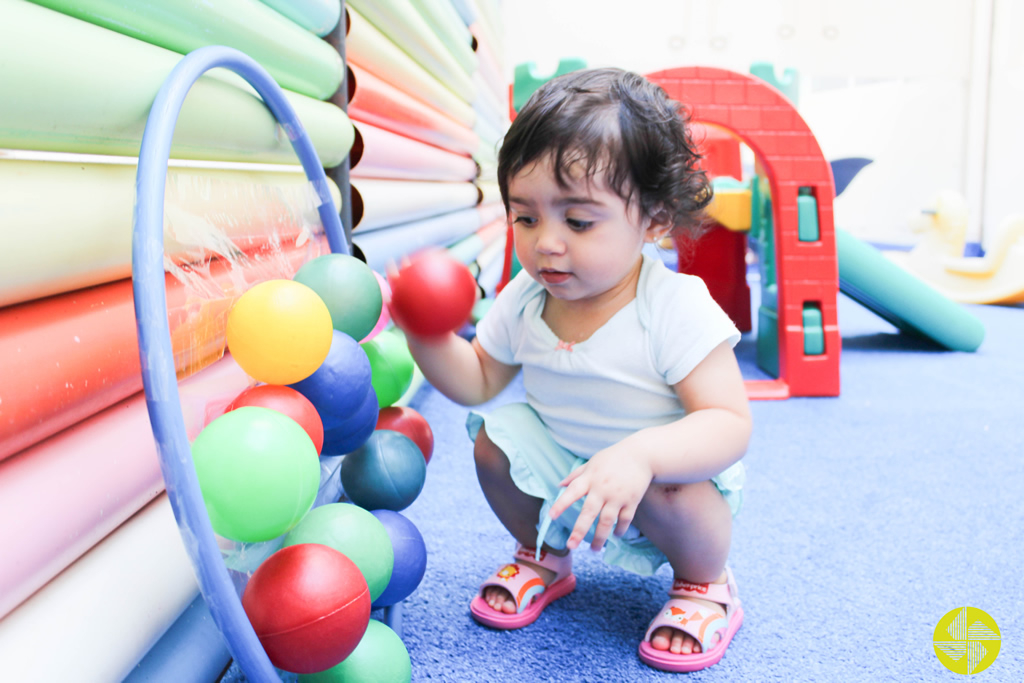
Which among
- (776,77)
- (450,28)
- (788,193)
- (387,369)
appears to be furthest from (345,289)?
(776,77)

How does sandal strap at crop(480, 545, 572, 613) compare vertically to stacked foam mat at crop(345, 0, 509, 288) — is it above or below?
below

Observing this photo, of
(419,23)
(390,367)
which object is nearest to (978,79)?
(419,23)

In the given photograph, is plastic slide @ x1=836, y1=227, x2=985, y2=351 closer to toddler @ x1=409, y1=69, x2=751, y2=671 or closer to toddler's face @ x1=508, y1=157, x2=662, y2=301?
toddler @ x1=409, y1=69, x2=751, y2=671

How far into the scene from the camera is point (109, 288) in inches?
29.4

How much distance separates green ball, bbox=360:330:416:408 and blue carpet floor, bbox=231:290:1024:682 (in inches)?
9.9

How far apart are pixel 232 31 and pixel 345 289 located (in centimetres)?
35

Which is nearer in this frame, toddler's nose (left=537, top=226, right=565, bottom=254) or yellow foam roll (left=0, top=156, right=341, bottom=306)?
yellow foam roll (left=0, top=156, right=341, bottom=306)

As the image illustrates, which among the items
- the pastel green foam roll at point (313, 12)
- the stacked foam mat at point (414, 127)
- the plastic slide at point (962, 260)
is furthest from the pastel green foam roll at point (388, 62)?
the plastic slide at point (962, 260)

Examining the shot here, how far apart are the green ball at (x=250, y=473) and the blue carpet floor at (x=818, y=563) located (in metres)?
0.33

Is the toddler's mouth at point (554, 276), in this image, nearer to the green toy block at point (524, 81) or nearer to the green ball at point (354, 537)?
the green ball at point (354, 537)

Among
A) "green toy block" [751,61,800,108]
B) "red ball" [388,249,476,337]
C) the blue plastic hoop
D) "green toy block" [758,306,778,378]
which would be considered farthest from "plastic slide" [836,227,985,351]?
the blue plastic hoop

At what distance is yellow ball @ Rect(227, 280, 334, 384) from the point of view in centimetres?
73

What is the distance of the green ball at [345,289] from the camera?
0.89 m

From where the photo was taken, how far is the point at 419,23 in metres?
2.02
